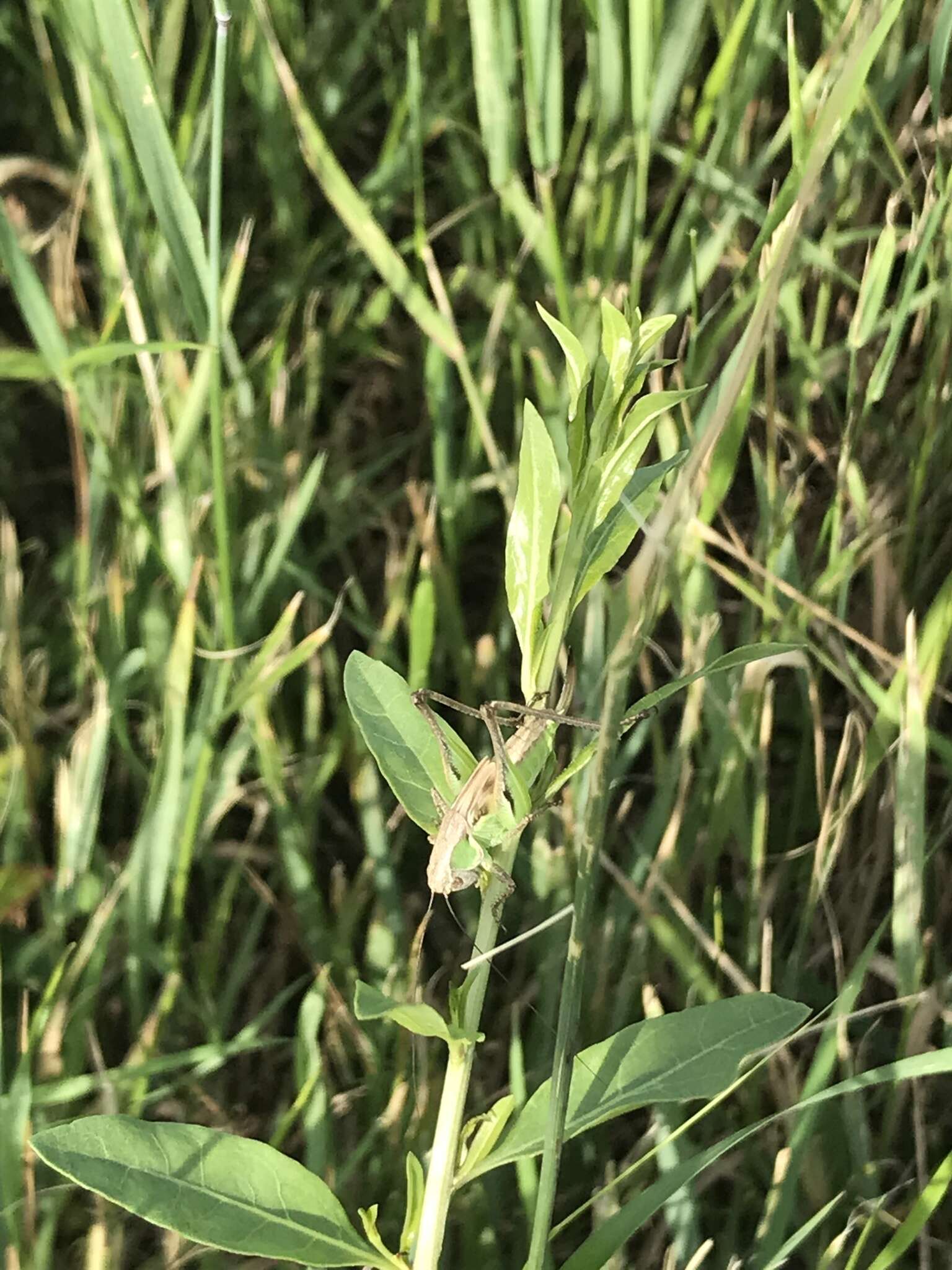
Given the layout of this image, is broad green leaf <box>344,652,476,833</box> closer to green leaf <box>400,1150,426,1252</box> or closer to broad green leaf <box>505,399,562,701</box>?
broad green leaf <box>505,399,562,701</box>

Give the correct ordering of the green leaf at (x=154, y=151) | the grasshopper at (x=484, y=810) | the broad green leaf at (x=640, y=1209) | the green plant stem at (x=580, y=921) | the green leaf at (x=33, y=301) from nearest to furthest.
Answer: the green plant stem at (x=580, y=921)
the grasshopper at (x=484, y=810)
the broad green leaf at (x=640, y=1209)
the green leaf at (x=154, y=151)
the green leaf at (x=33, y=301)

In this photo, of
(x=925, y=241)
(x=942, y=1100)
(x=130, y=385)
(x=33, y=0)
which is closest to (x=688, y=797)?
(x=942, y=1100)

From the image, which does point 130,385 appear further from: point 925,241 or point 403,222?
point 925,241

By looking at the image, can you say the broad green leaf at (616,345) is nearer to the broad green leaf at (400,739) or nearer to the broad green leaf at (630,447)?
the broad green leaf at (630,447)

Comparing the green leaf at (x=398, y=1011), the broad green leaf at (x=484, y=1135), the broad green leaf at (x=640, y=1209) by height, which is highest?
the green leaf at (x=398, y=1011)

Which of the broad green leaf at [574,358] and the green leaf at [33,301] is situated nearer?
the broad green leaf at [574,358]

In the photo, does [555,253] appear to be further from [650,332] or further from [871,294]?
[650,332]

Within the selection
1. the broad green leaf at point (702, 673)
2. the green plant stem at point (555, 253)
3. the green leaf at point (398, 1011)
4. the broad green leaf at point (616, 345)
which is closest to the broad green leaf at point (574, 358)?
the broad green leaf at point (616, 345)
